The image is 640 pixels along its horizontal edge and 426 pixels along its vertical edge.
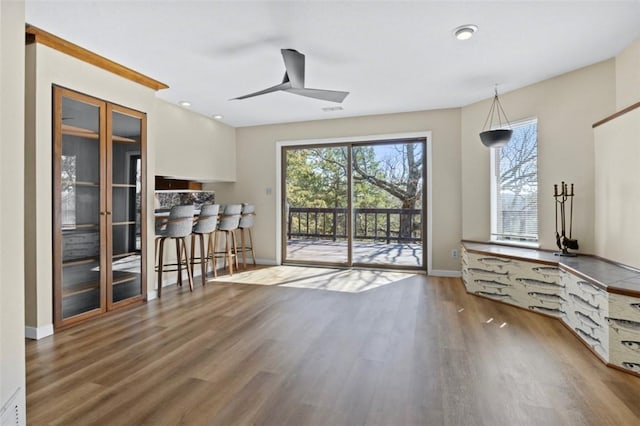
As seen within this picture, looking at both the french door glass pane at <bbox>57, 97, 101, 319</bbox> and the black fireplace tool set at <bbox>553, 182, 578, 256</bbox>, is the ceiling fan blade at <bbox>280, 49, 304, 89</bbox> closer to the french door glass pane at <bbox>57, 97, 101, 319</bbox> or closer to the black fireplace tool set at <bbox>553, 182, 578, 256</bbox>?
the french door glass pane at <bbox>57, 97, 101, 319</bbox>

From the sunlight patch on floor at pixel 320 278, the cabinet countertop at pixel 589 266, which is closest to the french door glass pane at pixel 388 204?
the sunlight patch on floor at pixel 320 278

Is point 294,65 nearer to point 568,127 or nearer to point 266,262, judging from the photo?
point 568,127

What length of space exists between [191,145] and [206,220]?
1.32 m

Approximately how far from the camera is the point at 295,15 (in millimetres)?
2557

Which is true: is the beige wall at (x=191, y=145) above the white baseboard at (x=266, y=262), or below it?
above

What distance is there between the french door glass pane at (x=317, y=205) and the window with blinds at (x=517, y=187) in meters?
2.30

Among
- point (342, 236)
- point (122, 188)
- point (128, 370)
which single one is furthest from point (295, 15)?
point (342, 236)

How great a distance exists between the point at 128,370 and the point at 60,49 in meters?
2.74

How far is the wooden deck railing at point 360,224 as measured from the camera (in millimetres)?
5473

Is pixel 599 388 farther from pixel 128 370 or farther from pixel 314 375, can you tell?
pixel 128 370
